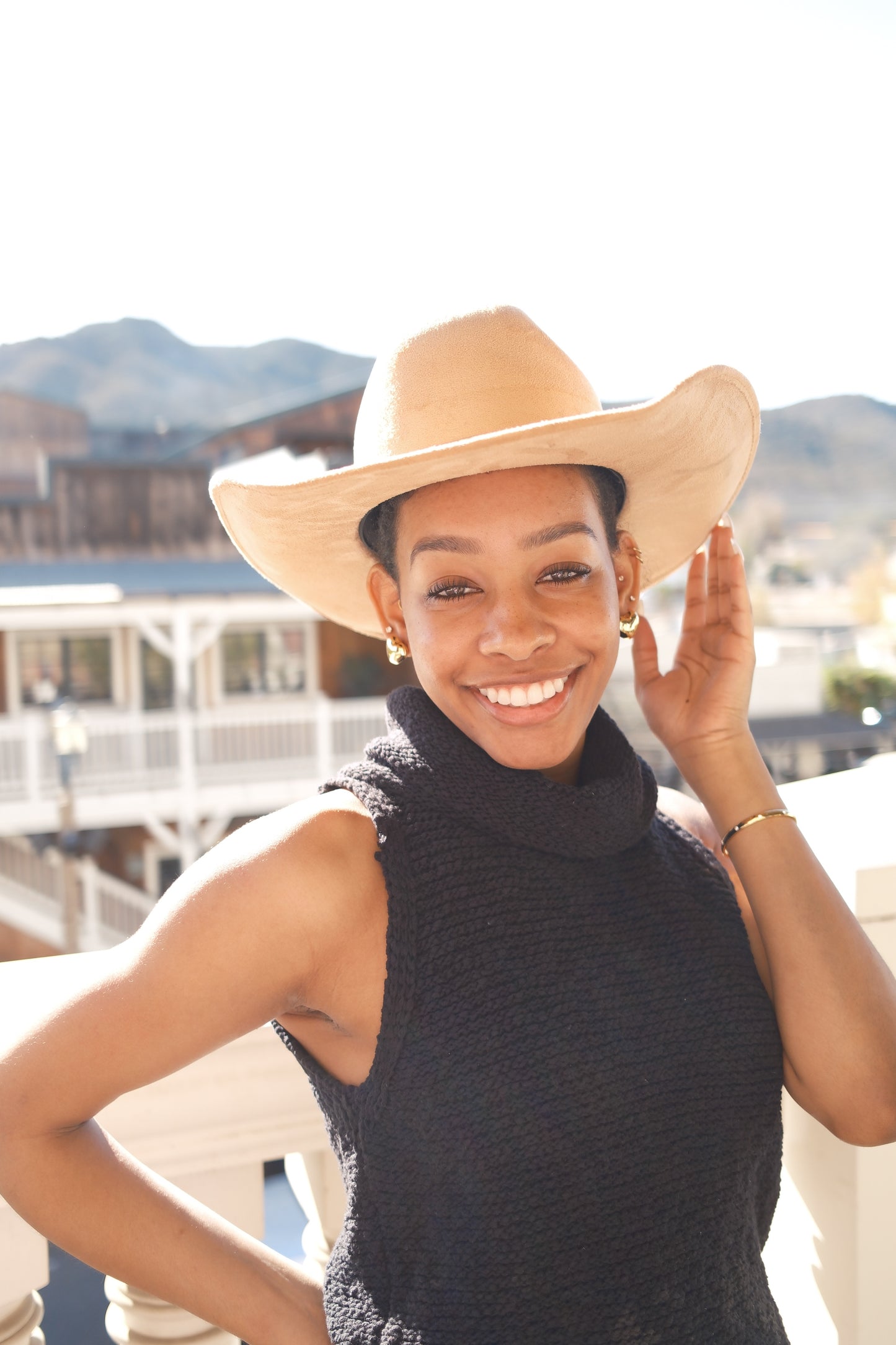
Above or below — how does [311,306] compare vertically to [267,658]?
above

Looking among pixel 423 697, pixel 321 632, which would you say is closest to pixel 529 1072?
pixel 423 697

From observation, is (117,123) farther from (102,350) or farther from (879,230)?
(879,230)

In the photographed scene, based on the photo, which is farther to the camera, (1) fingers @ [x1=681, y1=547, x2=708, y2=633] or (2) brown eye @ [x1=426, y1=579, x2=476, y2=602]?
(1) fingers @ [x1=681, y1=547, x2=708, y2=633]

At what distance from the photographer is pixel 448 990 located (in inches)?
31.6

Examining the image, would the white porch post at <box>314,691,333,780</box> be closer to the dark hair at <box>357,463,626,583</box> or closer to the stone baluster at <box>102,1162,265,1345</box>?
the stone baluster at <box>102,1162,265,1345</box>

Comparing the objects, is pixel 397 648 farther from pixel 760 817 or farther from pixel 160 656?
pixel 160 656

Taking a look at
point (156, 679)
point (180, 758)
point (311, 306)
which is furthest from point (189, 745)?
point (311, 306)

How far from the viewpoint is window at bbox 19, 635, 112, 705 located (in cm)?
1091

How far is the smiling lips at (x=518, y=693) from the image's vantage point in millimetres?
917

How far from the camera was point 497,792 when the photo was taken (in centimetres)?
89

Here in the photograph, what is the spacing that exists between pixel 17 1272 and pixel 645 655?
2.84 feet

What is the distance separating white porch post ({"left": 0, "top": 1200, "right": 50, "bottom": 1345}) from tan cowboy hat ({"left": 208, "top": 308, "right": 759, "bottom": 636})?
0.68m

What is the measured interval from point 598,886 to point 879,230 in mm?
25304

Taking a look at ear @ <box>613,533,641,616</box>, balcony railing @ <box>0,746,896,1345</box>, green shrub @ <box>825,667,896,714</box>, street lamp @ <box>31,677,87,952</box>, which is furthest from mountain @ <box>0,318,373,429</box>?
balcony railing @ <box>0,746,896,1345</box>
